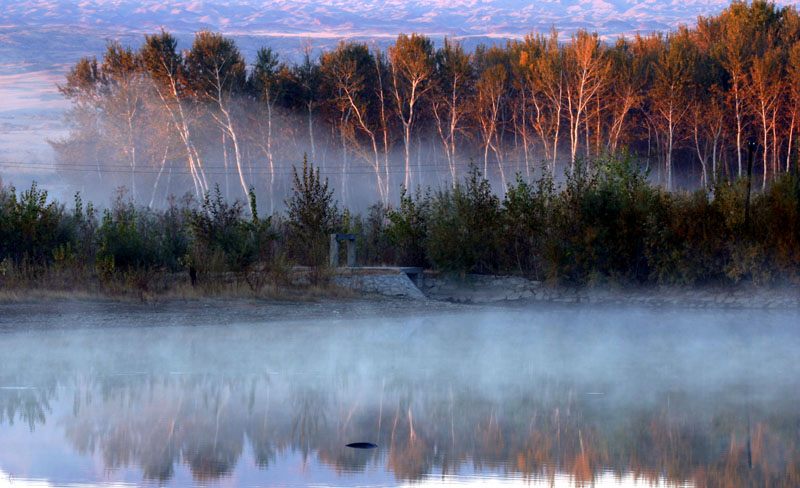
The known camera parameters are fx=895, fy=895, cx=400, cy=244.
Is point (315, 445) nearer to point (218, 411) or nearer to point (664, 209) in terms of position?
point (218, 411)

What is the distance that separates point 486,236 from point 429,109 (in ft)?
126

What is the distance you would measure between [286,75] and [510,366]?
52463 millimetres

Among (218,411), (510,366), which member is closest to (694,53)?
(510,366)

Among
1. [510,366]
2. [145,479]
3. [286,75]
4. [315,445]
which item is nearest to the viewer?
[145,479]

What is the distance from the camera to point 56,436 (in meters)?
7.70

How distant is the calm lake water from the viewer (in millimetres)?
6840

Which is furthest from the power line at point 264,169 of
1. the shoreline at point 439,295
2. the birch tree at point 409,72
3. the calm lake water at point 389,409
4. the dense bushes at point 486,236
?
the calm lake water at point 389,409

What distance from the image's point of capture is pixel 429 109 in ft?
209

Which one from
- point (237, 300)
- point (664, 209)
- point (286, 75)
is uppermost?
point (286, 75)

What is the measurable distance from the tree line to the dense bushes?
2911 centimetres

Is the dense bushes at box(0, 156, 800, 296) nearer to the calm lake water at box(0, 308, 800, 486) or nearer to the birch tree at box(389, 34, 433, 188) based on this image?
the calm lake water at box(0, 308, 800, 486)

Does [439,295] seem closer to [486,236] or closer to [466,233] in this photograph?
[466,233]

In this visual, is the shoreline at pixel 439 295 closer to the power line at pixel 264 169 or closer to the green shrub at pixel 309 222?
the green shrub at pixel 309 222

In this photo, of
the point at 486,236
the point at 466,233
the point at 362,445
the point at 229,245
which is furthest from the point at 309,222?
the point at 362,445
